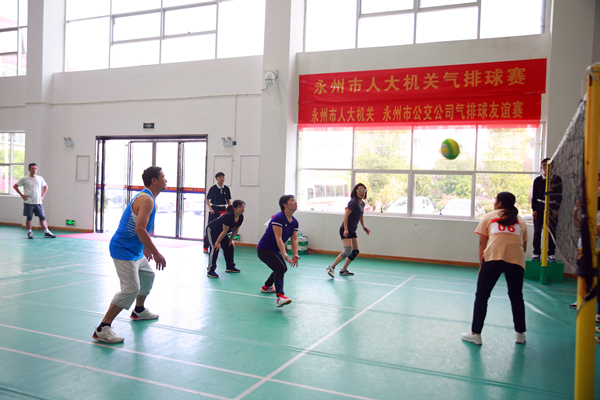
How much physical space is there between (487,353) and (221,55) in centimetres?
1013

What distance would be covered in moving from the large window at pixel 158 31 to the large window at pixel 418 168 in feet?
10.8

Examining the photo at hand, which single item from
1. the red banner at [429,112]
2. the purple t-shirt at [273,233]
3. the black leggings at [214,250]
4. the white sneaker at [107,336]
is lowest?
the white sneaker at [107,336]

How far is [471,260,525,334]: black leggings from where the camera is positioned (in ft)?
13.4

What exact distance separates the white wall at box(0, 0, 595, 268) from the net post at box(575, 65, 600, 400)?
6.59 meters

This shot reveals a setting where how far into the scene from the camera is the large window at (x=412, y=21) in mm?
9258

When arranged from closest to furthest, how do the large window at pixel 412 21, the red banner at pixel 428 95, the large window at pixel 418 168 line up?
the red banner at pixel 428 95, the large window at pixel 418 168, the large window at pixel 412 21

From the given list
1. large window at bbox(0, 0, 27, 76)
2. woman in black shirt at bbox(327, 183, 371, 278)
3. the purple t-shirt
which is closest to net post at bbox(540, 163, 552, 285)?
woman in black shirt at bbox(327, 183, 371, 278)

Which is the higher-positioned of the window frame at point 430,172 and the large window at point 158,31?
the large window at point 158,31

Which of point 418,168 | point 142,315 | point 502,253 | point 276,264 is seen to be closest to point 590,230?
point 502,253

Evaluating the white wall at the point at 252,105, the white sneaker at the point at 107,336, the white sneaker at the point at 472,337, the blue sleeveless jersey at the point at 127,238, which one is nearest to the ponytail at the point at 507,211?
the white sneaker at the point at 472,337

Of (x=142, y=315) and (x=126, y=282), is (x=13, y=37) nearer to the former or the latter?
(x=142, y=315)

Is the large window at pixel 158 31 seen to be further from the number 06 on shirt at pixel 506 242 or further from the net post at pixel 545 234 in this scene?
the number 06 on shirt at pixel 506 242

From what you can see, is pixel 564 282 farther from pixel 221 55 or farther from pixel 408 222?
pixel 221 55

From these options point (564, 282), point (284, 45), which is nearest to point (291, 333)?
point (564, 282)
